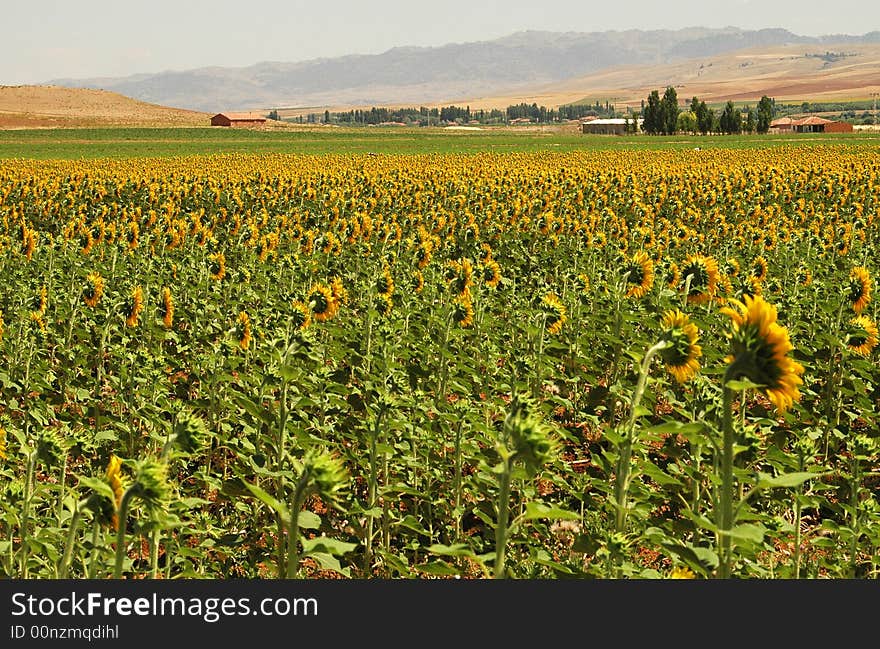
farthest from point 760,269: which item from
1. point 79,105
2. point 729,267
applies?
point 79,105

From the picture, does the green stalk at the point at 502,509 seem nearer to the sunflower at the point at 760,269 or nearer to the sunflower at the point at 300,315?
the sunflower at the point at 300,315

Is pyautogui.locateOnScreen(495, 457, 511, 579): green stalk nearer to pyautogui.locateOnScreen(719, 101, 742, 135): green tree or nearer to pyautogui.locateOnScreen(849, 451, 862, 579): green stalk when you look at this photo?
pyautogui.locateOnScreen(849, 451, 862, 579): green stalk

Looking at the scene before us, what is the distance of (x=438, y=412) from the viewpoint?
21.7ft

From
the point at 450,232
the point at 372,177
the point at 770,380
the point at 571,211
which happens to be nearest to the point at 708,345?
the point at 770,380

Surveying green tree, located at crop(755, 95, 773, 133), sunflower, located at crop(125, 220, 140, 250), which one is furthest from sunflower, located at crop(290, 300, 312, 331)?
green tree, located at crop(755, 95, 773, 133)

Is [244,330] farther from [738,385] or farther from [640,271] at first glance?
[738,385]

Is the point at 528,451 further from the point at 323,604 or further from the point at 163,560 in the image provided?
the point at 163,560

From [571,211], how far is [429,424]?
15934mm

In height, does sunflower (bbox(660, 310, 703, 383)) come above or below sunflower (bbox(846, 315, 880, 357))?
above

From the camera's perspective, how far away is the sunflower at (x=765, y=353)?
2.94 m

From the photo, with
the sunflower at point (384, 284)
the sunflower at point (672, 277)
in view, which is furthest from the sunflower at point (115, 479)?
the sunflower at point (672, 277)

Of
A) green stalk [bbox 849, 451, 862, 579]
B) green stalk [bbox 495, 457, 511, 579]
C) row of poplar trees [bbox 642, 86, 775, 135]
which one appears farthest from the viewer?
row of poplar trees [bbox 642, 86, 775, 135]

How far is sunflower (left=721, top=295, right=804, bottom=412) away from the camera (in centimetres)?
294

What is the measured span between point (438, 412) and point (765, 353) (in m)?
3.85
